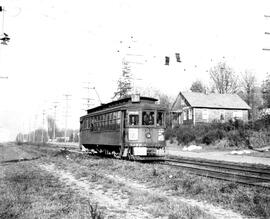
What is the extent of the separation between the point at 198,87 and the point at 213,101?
24086mm

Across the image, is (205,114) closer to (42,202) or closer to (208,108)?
(208,108)

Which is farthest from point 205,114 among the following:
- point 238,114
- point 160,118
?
point 160,118

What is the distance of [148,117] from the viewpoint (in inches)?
742

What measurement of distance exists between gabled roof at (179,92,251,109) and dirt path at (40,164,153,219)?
133 ft

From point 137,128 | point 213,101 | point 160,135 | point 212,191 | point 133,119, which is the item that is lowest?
point 212,191

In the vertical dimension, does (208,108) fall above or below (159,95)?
below

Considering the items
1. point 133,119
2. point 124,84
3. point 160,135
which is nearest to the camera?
point 133,119

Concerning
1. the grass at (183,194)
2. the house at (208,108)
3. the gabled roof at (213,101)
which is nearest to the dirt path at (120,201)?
the grass at (183,194)

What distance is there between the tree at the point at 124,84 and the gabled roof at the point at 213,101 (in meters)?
10.6

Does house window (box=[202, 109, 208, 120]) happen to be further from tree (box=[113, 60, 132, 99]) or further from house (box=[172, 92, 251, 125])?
tree (box=[113, 60, 132, 99])

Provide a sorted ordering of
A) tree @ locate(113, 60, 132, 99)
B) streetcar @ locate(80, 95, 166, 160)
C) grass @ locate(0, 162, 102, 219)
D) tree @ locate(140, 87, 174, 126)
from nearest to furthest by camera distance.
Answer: grass @ locate(0, 162, 102, 219)
streetcar @ locate(80, 95, 166, 160)
tree @ locate(113, 60, 132, 99)
tree @ locate(140, 87, 174, 126)

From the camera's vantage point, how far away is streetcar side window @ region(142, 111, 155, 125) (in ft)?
61.3

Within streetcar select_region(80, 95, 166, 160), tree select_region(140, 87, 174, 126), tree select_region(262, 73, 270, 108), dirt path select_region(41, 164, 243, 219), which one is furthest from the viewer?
tree select_region(140, 87, 174, 126)

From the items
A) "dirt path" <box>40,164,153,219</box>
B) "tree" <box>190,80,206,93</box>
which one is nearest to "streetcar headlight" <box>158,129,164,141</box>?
"dirt path" <box>40,164,153,219</box>
